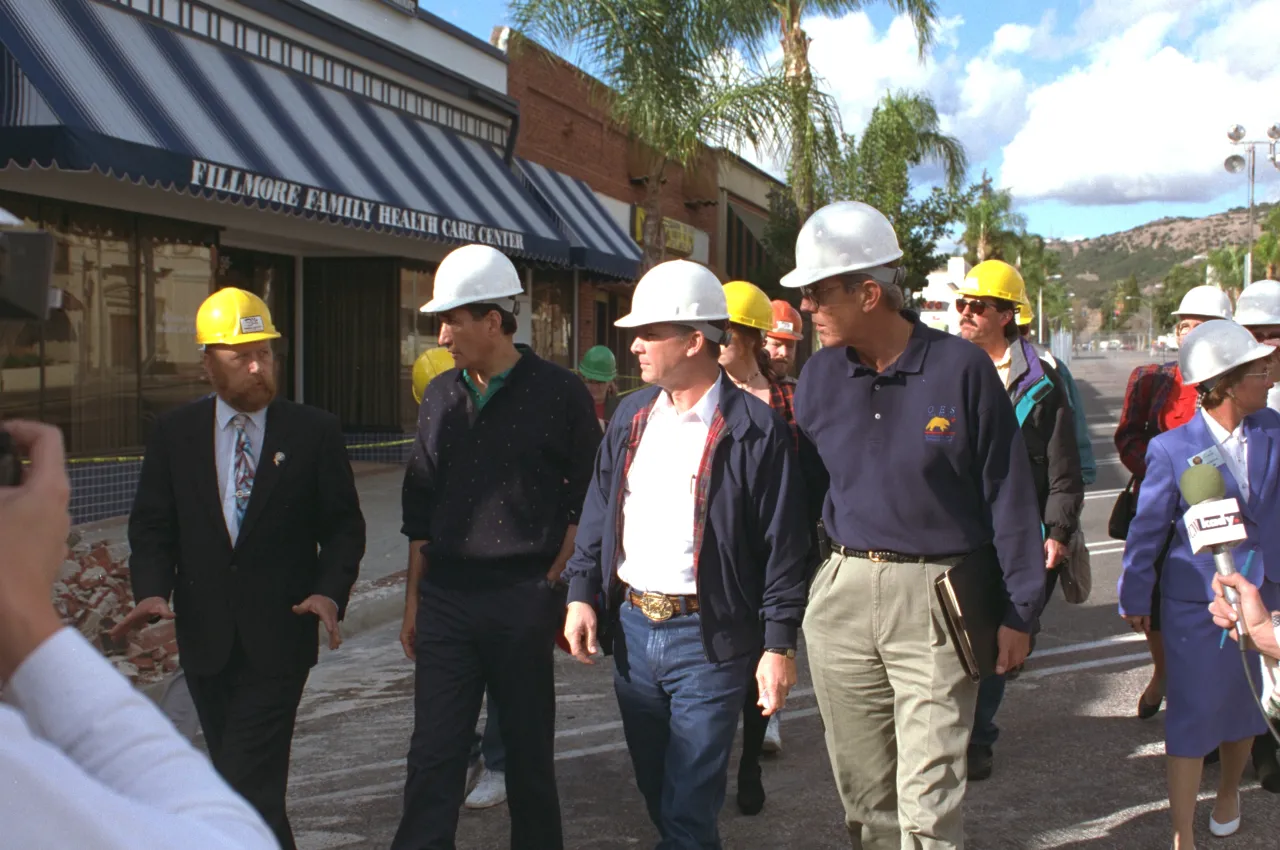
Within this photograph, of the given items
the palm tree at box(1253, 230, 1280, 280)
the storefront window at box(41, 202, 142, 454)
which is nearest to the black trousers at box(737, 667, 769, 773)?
the storefront window at box(41, 202, 142, 454)

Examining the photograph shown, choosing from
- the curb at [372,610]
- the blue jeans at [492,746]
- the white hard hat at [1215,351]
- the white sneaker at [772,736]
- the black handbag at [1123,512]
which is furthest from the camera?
the curb at [372,610]

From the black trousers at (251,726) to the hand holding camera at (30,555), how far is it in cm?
270

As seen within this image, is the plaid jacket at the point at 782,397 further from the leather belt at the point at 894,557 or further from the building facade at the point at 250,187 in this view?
the building facade at the point at 250,187

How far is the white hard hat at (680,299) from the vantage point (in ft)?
12.1

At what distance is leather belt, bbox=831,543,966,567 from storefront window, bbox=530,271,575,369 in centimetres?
1628

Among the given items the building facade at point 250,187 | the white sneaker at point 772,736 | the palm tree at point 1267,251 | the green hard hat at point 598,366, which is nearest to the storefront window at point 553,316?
the building facade at point 250,187

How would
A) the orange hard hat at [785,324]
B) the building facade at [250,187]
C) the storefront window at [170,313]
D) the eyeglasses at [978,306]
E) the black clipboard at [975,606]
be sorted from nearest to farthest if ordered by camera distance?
the black clipboard at [975,606], the eyeglasses at [978,306], the orange hard hat at [785,324], the building facade at [250,187], the storefront window at [170,313]

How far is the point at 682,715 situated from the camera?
3574 millimetres

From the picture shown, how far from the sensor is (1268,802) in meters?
5.03

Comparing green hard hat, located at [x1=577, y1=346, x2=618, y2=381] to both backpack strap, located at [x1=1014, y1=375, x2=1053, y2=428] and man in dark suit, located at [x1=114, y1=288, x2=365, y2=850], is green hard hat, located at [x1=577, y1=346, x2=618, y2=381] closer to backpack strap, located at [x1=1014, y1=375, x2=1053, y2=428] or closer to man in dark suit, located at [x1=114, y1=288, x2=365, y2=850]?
backpack strap, located at [x1=1014, y1=375, x2=1053, y2=428]

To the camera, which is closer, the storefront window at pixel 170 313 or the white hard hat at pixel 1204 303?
the white hard hat at pixel 1204 303

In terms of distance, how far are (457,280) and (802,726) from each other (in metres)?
3.16

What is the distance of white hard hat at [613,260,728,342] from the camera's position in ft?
12.1

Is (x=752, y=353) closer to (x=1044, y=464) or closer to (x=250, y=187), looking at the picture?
(x=1044, y=464)
